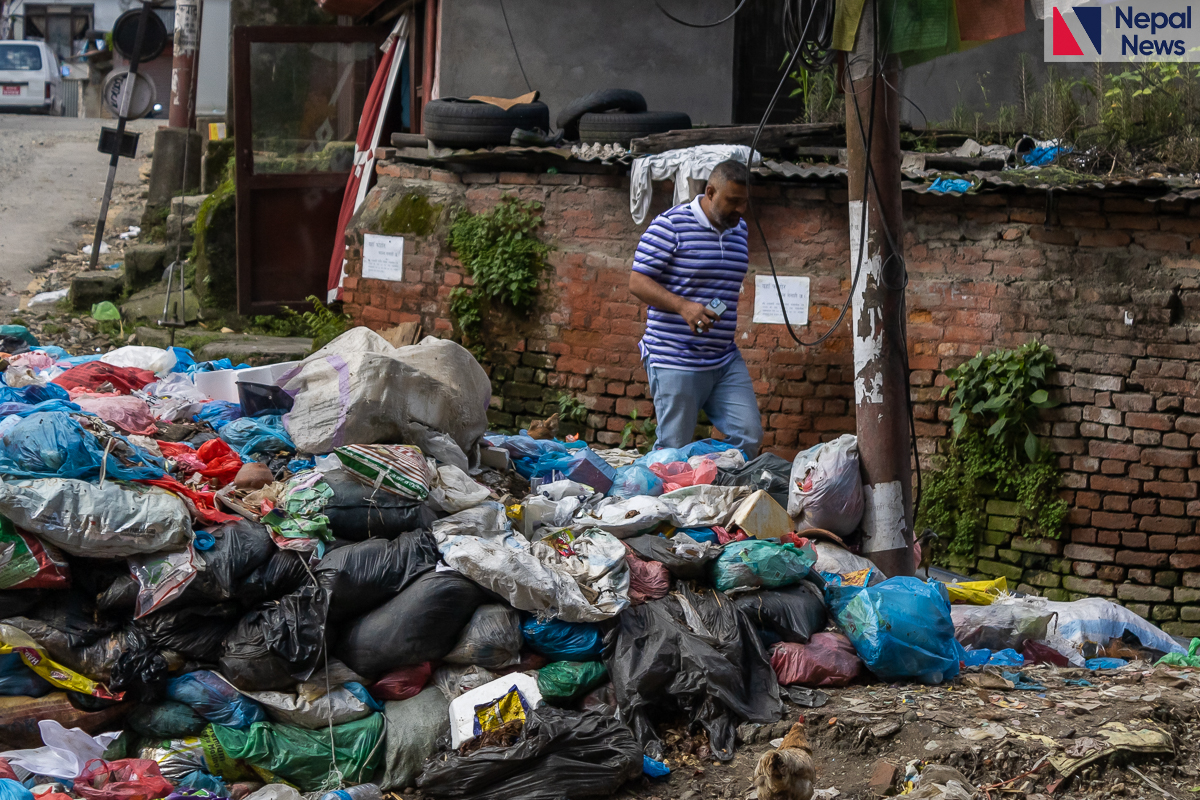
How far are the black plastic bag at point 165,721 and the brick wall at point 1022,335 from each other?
13.9 feet

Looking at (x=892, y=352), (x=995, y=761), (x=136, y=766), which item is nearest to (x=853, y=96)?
(x=892, y=352)

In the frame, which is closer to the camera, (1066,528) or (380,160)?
(1066,528)

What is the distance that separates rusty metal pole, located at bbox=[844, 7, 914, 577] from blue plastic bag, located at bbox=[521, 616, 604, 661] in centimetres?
161

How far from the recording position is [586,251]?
742 centimetres

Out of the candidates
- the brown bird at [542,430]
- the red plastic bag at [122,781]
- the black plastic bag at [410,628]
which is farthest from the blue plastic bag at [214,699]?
the brown bird at [542,430]

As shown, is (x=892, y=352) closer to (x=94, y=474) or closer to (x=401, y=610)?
(x=401, y=610)

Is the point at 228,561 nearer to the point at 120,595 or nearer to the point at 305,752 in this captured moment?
the point at 120,595

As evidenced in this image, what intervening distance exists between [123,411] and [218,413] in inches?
17.0

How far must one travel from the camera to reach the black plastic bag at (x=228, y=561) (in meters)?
3.64

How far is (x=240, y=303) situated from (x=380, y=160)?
93.3 inches

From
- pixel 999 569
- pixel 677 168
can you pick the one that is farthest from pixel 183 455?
pixel 999 569

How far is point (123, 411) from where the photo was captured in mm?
4566

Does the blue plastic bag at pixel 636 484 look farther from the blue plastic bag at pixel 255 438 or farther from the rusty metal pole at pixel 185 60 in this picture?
the rusty metal pole at pixel 185 60

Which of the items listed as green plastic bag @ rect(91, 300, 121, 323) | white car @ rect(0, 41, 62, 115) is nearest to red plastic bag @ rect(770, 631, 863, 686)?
green plastic bag @ rect(91, 300, 121, 323)
